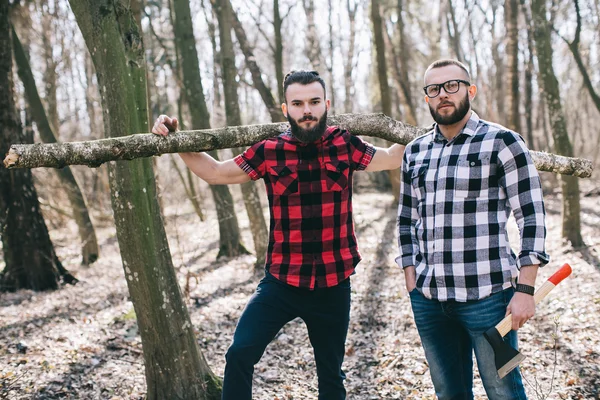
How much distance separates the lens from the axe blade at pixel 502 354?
2.63 m

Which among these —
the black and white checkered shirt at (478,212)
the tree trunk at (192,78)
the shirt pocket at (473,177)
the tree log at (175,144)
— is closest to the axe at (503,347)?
the black and white checkered shirt at (478,212)

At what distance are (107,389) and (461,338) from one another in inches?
131

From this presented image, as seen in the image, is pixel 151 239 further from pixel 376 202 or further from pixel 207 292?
pixel 376 202

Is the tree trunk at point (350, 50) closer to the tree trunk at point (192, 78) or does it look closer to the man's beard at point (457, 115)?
the tree trunk at point (192, 78)

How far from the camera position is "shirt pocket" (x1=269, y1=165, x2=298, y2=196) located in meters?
3.24

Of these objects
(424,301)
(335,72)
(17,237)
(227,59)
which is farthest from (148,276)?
(335,72)

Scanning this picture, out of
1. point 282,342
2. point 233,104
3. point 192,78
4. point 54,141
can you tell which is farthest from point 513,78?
point 54,141

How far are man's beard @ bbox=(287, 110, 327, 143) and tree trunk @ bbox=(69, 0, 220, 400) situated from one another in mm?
1325

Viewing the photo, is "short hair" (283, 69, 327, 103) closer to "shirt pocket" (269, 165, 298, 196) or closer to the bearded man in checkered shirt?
"shirt pocket" (269, 165, 298, 196)

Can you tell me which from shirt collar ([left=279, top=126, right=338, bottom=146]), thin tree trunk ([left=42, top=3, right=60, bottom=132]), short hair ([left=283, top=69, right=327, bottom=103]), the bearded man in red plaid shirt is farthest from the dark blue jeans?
thin tree trunk ([left=42, top=3, right=60, bottom=132])

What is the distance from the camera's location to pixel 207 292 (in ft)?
28.0

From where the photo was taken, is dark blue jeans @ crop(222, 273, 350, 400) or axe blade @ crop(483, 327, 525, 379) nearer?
axe blade @ crop(483, 327, 525, 379)

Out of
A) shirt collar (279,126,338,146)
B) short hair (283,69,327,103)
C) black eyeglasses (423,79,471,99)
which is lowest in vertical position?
shirt collar (279,126,338,146)

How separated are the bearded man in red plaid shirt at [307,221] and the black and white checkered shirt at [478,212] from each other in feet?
1.98
